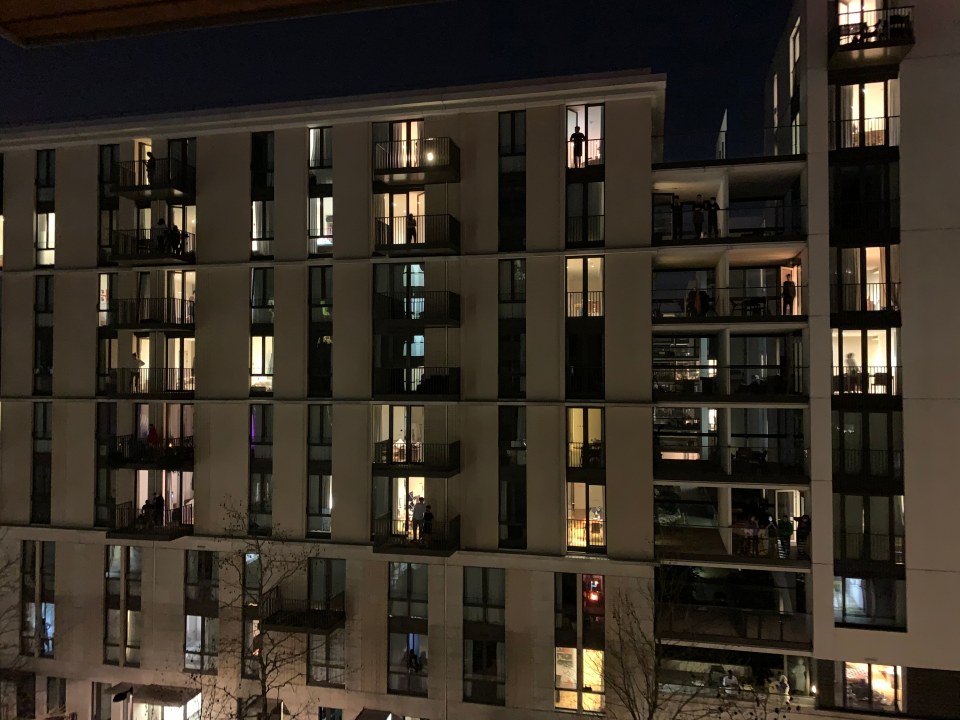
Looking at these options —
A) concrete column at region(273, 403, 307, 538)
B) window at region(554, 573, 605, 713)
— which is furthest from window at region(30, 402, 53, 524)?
window at region(554, 573, 605, 713)

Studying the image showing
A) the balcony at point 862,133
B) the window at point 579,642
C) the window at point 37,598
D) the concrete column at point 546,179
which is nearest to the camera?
the balcony at point 862,133

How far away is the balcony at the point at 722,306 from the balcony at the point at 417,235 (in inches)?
259

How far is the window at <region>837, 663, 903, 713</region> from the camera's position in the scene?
16.8 m

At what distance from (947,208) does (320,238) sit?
18.5 metres

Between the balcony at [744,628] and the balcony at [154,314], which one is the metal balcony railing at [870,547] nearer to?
the balcony at [744,628]

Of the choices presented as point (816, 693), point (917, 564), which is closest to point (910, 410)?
point (917, 564)

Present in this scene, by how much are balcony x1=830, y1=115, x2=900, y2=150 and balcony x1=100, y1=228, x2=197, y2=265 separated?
2085 cm

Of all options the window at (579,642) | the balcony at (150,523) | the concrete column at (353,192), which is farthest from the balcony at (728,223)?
the balcony at (150,523)

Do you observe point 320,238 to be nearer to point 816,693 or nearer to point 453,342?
point 453,342

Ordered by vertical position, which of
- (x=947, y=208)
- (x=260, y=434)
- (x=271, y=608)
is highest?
(x=947, y=208)

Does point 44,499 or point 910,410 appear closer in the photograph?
point 910,410

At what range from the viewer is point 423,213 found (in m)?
20.5

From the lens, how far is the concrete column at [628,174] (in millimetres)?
18359

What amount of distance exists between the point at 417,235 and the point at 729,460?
11986mm
